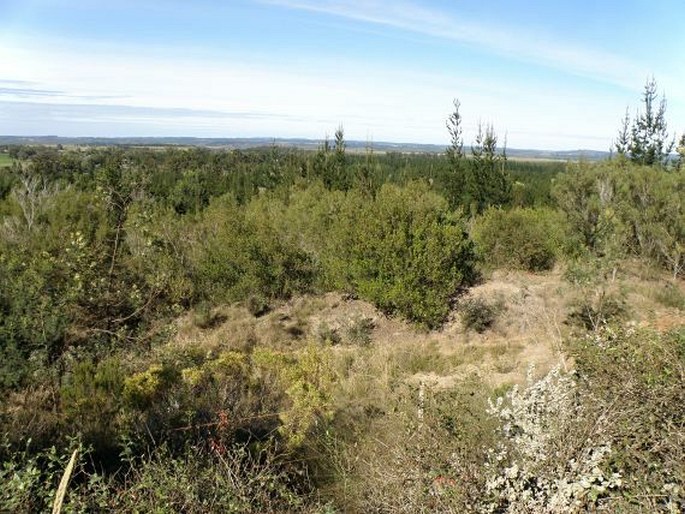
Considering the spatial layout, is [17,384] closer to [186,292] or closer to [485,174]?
[186,292]

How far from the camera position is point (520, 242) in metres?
16.9

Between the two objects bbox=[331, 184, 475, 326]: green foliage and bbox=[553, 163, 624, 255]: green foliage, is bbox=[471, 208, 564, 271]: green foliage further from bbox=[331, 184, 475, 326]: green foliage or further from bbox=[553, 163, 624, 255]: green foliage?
bbox=[331, 184, 475, 326]: green foliage

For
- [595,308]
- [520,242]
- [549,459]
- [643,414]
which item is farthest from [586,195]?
[549,459]

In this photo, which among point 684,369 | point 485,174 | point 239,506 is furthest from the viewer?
point 485,174

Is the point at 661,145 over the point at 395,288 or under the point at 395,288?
over

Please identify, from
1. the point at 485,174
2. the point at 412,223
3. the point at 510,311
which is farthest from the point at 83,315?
the point at 485,174

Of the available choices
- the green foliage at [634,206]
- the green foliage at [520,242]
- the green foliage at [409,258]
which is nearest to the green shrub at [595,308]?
the green foliage at [409,258]

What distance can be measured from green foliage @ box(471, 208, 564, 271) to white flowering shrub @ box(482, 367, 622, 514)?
1300 cm

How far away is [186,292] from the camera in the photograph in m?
14.2

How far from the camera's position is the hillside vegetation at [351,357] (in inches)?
138

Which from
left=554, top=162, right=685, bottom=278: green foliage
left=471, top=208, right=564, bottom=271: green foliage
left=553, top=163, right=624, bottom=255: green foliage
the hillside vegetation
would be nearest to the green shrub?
the hillside vegetation

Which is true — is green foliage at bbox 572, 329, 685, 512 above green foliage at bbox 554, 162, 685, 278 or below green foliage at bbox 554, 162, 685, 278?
below

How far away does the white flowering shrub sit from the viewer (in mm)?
3199

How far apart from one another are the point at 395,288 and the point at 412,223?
175 cm
